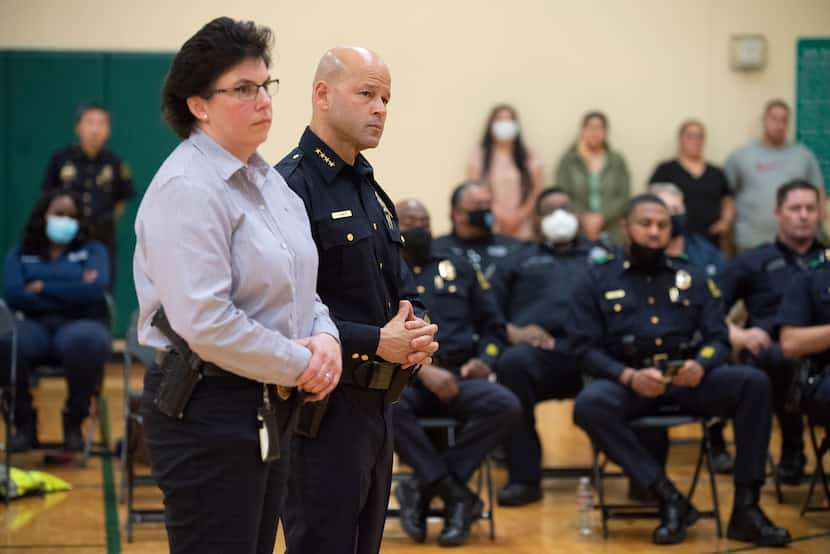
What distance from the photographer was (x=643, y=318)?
5680 millimetres

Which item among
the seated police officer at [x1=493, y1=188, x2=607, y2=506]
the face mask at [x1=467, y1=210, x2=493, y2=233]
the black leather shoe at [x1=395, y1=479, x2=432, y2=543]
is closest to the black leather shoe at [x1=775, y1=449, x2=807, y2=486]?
the seated police officer at [x1=493, y1=188, x2=607, y2=506]

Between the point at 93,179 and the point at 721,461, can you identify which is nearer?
the point at 721,461

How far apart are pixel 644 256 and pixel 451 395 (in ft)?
3.74

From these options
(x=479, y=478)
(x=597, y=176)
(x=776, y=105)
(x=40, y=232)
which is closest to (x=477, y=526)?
(x=479, y=478)

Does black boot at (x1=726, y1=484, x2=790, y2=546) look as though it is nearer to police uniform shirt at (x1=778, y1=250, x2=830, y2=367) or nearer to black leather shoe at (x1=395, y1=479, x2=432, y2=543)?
police uniform shirt at (x1=778, y1=250, x2=830, y2=367)

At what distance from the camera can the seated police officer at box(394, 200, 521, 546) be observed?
5.31m

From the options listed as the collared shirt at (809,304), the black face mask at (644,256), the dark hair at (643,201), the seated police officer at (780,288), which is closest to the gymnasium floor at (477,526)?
the seated police officer at (780,288)

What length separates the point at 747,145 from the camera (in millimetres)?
10305

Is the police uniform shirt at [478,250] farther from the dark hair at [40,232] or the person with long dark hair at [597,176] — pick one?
the person with long dark hair at [597,176]

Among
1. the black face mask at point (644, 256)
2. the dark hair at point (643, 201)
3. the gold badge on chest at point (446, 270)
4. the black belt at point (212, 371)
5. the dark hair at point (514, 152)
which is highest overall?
the dark hair at point (514, 152)

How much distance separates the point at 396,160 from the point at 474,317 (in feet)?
14.2

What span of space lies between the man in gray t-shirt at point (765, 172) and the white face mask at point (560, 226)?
3487 millimetres

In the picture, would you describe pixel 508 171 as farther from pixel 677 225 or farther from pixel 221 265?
pixel 221 265

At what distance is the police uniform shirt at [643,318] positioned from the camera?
223 inches
